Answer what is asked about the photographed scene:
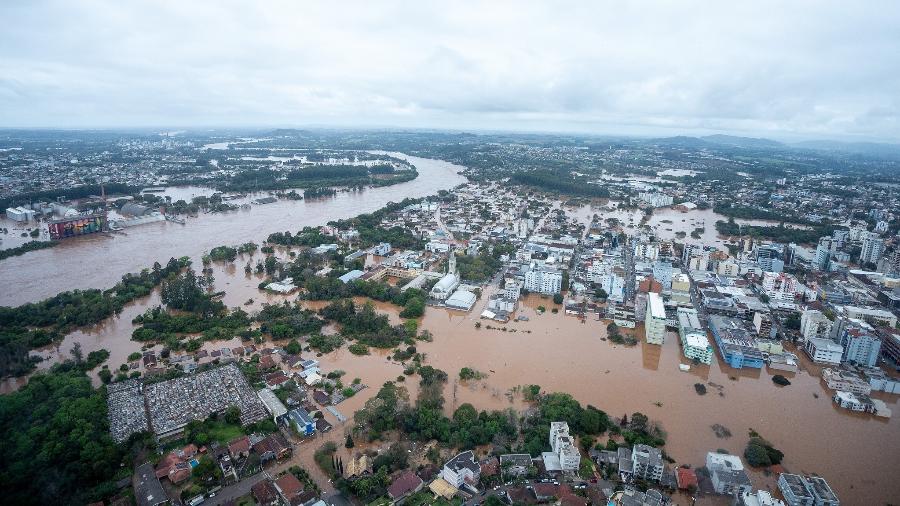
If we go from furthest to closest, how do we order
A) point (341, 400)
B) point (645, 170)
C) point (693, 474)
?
point (645, 170)
point (341, 400)
point (693, 474)

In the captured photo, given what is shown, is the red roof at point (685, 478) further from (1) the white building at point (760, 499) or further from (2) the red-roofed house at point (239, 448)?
(2) the red-roofed house at point (239, 448)

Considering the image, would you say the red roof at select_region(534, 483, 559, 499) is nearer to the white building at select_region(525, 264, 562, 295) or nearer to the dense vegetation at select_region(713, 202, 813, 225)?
the white building at select_region(525, 264, 562, 295)

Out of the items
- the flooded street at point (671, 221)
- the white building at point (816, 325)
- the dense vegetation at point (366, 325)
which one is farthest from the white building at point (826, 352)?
the flooded street at point (671, 221)

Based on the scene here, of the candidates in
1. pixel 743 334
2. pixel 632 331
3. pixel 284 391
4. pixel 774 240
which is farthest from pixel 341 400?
pixel 774 240

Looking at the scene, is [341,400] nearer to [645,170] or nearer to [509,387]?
[509,387]

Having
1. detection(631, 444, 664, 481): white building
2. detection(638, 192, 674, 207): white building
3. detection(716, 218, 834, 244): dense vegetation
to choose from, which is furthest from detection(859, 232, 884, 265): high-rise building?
detection(631, 444, 664, 481): white building

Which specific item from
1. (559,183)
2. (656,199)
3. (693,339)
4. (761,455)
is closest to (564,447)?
(761,455)

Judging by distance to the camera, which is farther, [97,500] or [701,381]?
[701,381]

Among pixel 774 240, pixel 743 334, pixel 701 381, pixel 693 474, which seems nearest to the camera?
pixel 693 474

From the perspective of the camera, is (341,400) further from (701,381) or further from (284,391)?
(701,381)
